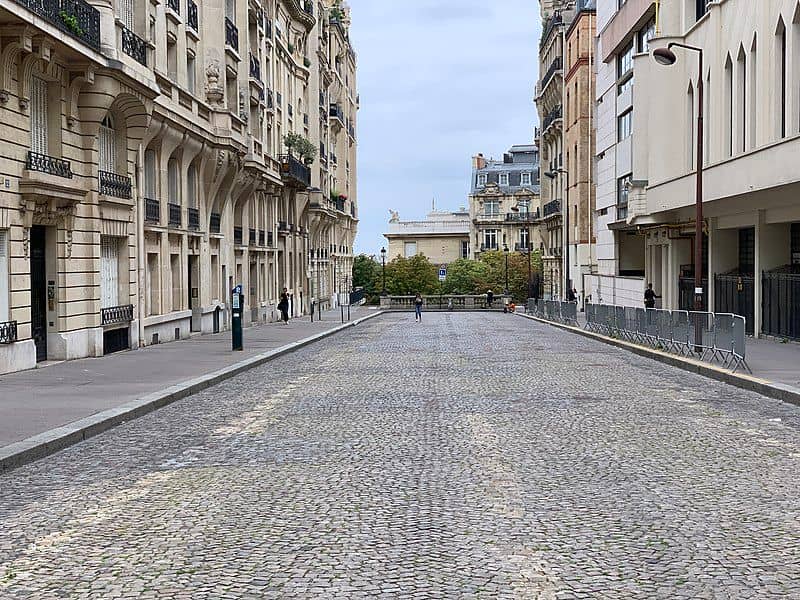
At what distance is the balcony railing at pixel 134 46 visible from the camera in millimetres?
25906

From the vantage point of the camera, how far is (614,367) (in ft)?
75.9

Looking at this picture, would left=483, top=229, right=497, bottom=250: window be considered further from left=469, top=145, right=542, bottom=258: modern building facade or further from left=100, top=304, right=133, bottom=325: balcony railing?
left=100, top=304, right=133, bottom=325: balcony railing

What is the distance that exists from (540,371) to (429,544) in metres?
14.8

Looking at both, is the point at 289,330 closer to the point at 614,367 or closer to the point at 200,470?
the point at 614,367

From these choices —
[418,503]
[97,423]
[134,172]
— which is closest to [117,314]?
[134,172]

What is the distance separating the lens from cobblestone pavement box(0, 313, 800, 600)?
6.20 metres

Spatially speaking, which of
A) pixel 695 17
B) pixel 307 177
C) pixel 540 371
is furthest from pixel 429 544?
pixel 307 177

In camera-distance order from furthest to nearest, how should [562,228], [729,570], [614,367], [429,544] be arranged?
[562,228] → [614,367] → [429,544] → [729,570]

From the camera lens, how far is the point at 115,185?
2553cm

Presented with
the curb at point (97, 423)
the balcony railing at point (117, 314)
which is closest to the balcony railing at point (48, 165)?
the balcony railing at point (117, 314)

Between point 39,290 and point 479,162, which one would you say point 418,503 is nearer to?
point 39,290

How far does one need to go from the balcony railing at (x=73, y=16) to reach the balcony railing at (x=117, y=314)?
6162 mm

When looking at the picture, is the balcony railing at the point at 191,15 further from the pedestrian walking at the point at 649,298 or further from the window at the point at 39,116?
the pedestrian walking at the point at 649,298

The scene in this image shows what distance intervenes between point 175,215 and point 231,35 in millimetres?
10069
